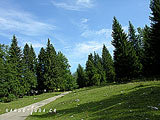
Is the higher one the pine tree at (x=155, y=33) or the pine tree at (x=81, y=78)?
the pine tree at (x=155, y=33)

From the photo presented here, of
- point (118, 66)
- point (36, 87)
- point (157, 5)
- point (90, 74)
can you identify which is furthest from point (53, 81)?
point (157, 5)

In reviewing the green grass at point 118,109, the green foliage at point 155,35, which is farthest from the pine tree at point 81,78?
the green grass at point 118,109

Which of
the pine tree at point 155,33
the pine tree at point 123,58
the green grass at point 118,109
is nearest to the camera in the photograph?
the green grass at point 118,109

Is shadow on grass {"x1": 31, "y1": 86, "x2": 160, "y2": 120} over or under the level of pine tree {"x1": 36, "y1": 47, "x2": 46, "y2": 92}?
under

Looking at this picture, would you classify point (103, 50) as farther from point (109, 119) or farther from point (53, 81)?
point (109, 119)

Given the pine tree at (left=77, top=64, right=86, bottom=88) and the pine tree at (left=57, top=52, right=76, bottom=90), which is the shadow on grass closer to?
the pine tree at (left=57, top=52, right=76, bottom=90)

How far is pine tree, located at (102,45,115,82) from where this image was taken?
78931 millimetres

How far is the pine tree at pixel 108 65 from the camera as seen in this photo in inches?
3108

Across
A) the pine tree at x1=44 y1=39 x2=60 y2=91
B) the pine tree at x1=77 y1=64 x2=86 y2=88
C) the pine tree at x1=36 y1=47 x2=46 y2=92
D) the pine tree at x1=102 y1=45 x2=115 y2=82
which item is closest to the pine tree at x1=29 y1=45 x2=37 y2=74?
the pine tree at x1=36 y1=47 x2=46 y2=92

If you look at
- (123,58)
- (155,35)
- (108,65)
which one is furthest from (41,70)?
(155,35)

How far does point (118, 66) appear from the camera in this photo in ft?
137

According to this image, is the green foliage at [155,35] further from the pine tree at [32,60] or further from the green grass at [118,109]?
the pine tree at [32,60]

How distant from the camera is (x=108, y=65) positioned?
84312 mm

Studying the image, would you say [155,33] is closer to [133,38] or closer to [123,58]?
[123,58]
